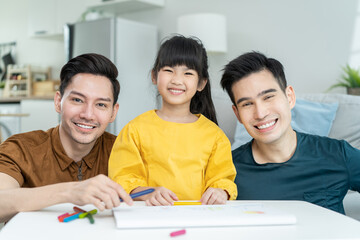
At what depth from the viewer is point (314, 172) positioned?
1533 mm

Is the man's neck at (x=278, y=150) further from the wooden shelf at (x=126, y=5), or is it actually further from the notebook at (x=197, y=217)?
the wooden shelf at (x=126, y=5)

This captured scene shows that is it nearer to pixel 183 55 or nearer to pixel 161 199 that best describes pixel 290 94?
pixel 183 55

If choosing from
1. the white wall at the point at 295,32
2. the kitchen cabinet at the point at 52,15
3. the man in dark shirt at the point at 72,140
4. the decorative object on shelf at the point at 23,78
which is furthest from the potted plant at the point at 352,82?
the decorative object on shelf at the point at 23,78

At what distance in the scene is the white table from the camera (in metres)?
0.77

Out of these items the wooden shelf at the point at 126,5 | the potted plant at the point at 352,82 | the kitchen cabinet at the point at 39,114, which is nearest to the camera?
the potted plant at the point at 352,82

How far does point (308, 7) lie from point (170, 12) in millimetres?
1596

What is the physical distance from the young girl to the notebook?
1.33ft

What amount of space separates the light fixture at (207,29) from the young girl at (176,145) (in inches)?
89.0

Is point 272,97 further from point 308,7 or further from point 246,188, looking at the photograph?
point 308,7

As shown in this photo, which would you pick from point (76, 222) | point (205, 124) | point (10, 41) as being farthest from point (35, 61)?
point (76, 222)

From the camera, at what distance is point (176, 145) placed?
4.83 ft

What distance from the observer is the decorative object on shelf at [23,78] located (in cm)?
585

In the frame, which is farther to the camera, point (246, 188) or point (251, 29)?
point (251, 29)

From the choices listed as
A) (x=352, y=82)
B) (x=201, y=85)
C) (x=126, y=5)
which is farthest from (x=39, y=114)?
(x=201, y=85)
